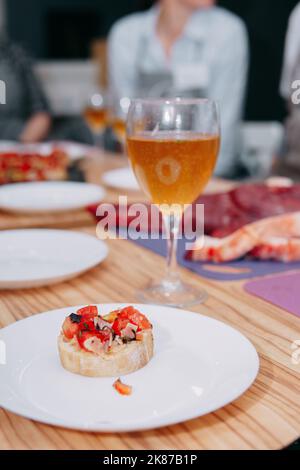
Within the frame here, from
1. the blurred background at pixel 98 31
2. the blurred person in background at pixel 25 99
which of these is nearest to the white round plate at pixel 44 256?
the blurred person in background at pixel 25 99

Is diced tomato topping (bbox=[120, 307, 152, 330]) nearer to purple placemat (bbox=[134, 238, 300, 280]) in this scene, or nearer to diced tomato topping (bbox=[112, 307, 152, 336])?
diced tomato topping (bbox=[112, 307, 152, 336])

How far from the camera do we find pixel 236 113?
4.17 metres

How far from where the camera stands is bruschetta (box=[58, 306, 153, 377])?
55 cm

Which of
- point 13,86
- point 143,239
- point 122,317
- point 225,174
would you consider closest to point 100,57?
point 13,86

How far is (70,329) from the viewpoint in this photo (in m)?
0.59

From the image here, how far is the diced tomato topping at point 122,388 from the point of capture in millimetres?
522

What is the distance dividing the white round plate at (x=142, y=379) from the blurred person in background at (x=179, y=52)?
3079 millimetres

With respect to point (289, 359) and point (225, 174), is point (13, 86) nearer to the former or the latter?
point (225, 174)

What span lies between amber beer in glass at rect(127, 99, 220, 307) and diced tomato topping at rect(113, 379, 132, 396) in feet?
0.78

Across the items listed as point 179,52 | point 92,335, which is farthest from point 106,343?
point 179,52

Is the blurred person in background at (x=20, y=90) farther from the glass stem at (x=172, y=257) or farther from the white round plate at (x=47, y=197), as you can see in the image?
the glass stem at (x=172, y=257)

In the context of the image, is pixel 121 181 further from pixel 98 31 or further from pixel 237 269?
pixel 98 31

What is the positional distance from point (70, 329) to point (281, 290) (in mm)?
341

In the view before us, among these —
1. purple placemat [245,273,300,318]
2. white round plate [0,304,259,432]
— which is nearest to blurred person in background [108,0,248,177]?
purple placemat [245,273,300,318]
